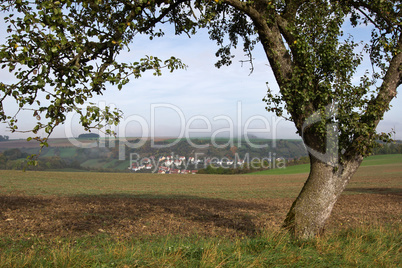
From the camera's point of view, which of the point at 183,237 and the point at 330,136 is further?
the point at 183,237

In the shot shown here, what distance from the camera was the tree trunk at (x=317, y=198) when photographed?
24.6 ft

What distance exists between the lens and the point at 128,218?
11.1m

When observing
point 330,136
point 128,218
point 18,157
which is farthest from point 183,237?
point 18,157

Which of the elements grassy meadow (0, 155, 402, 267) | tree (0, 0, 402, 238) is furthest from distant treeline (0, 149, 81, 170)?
tree (0, 0, 402, 238)

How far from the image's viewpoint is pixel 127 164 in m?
59.3

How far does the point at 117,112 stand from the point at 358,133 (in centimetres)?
538

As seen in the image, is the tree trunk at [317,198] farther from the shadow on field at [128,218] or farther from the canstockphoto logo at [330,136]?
the shadow on field at [128,218]

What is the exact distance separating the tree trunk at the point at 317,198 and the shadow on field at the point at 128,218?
1316mm

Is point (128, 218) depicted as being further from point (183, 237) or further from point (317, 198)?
point (317, 198)

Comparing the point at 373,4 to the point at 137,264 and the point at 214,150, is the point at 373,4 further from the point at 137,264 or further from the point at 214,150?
the point at 214,150

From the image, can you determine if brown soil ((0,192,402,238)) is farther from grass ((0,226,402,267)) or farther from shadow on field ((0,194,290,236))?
grass ((0,226,402,267))

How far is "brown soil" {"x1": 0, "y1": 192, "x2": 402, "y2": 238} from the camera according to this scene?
362 inches

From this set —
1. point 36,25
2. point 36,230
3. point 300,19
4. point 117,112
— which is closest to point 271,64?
point 300,19

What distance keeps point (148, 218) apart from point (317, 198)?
602cm
